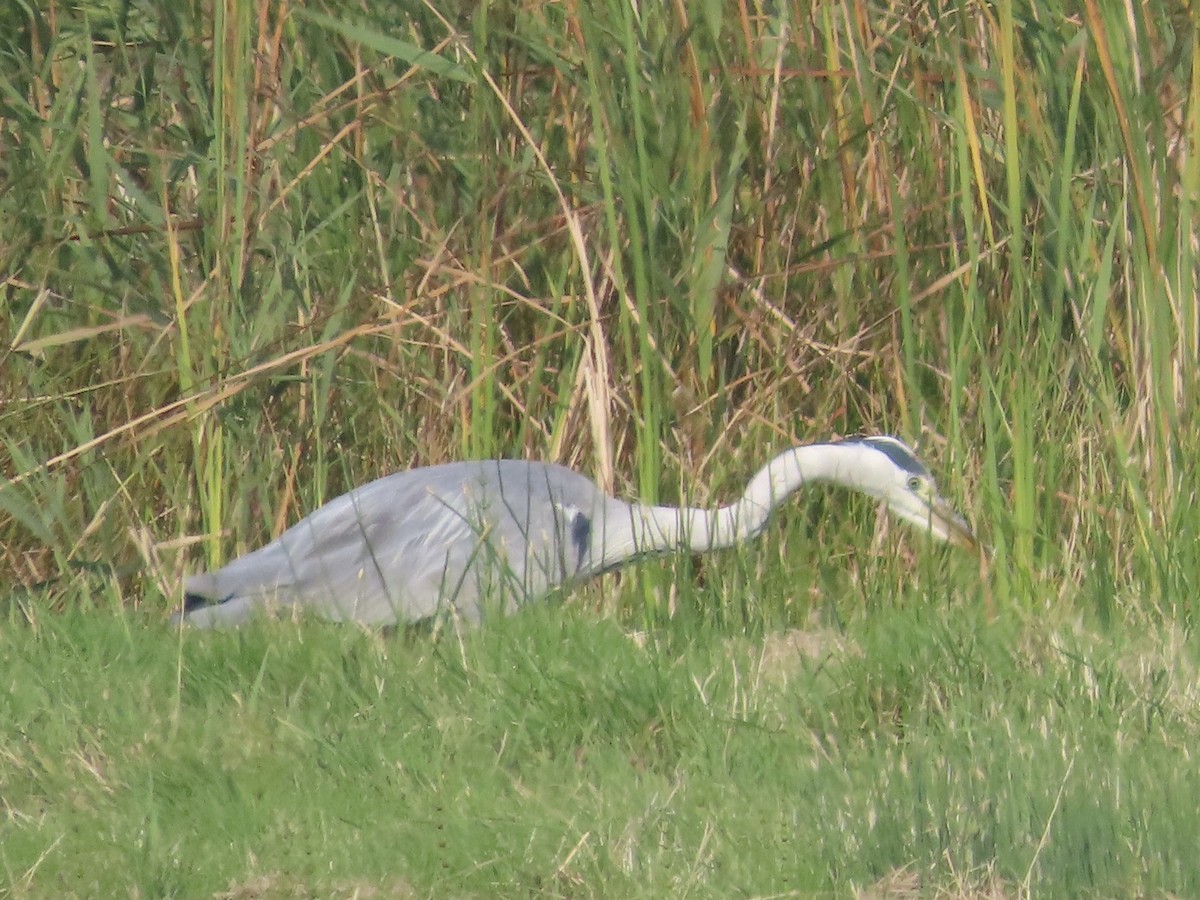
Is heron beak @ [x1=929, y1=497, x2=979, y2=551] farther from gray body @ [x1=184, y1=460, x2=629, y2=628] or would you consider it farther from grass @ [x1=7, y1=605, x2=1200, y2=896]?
gray body @ [x1=184, y1=460, x2=629, y2=628]

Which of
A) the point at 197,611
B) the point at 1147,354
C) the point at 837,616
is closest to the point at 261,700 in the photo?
the point at 197,611

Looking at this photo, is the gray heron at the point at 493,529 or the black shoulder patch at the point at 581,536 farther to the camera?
the black shoulder patch at the point at 581,536

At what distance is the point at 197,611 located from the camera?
4250mm

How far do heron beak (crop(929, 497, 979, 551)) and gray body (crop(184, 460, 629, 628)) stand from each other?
2.30 ft

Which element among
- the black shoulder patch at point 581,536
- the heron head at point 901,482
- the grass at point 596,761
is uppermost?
the heron head at point 901,482

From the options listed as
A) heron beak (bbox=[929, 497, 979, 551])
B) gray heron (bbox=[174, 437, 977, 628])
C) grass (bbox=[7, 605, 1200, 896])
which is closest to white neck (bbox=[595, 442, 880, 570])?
gray heron (bbox=[174, 437, 977, 628])

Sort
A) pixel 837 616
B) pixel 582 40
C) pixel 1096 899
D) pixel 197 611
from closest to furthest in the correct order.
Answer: pixel 1096 899, pixel 837 616, pixel 197 611, pixel 582 40

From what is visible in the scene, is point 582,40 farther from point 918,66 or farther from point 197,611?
point 197,611

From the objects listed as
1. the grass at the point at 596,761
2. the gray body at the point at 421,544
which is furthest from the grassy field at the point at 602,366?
the gray body at the point at 421,544

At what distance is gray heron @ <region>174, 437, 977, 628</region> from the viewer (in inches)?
173

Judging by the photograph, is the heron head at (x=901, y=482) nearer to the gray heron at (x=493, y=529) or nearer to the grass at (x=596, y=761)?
the gray heron at (x=493, y=529)

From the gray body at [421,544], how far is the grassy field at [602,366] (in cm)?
14

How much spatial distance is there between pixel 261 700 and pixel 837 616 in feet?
3.82

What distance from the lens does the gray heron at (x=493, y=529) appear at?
4383 millimetres
